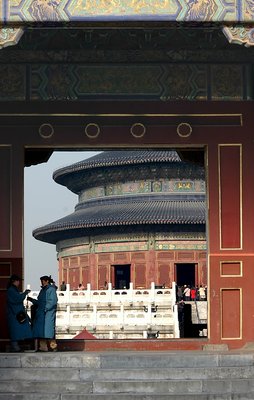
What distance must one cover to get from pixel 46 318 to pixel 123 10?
5714 mm

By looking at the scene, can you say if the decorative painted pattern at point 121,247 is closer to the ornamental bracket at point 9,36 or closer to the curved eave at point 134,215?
the curved eave at point 134,215

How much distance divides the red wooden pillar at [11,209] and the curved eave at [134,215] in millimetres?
28889

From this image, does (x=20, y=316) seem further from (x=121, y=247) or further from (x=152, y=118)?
(x=121, y=247)

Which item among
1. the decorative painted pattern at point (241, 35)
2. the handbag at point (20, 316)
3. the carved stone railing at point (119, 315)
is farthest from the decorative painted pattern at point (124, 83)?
the carved stone railing at point (119, 315)

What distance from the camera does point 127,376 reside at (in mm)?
16016

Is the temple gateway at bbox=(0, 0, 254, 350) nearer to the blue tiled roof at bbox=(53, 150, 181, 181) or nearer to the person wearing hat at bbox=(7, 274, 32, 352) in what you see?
the person wearing hat at bbox=(7, 274, 32, 352)

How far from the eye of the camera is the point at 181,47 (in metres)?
20.7

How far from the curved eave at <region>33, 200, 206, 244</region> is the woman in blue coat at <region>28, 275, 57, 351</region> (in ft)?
97.1

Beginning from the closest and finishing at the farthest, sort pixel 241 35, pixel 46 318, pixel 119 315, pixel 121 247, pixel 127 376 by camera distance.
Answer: pixel 127 376
pixel 241 35
pixel 46 318
pixel 119 315
pixel 121 247

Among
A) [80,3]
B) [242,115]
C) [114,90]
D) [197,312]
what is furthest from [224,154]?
[197,312]

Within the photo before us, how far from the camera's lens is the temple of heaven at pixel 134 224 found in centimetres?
4950

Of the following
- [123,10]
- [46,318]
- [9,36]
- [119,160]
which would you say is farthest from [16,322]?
[119,160]

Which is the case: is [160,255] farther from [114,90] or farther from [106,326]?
[114,90]

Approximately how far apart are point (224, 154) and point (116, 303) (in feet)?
49.1
